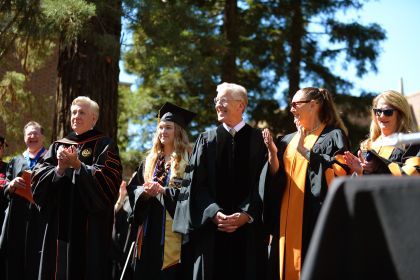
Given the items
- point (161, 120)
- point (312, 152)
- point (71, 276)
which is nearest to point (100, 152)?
point (161, 120)

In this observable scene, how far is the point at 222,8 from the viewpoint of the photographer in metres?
16.2

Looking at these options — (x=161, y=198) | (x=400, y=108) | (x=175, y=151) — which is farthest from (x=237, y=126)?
(x=400, y=108)

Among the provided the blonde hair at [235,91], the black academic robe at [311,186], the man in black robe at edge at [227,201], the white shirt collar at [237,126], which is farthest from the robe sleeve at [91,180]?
the black academic robe at [311,186]

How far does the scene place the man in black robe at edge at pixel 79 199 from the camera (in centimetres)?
588

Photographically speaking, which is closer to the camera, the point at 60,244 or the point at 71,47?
the point at 60,244

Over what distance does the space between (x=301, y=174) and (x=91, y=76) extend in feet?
12.4

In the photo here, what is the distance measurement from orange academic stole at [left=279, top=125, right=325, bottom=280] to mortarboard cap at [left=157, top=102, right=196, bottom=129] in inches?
58.3

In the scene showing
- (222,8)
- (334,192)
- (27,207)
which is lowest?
(27,207)

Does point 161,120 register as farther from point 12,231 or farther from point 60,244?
point 12,231

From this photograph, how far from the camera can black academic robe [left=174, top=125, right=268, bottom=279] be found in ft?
16.4

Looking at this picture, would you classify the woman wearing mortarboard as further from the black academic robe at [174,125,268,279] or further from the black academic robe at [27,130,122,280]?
the black academic robe at [174,125,268,279]

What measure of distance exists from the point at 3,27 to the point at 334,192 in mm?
7278

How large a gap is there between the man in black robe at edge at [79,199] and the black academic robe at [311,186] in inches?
72.9

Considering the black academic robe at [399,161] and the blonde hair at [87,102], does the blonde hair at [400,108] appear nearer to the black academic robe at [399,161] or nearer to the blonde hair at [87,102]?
the black academic robe at [399,161]
